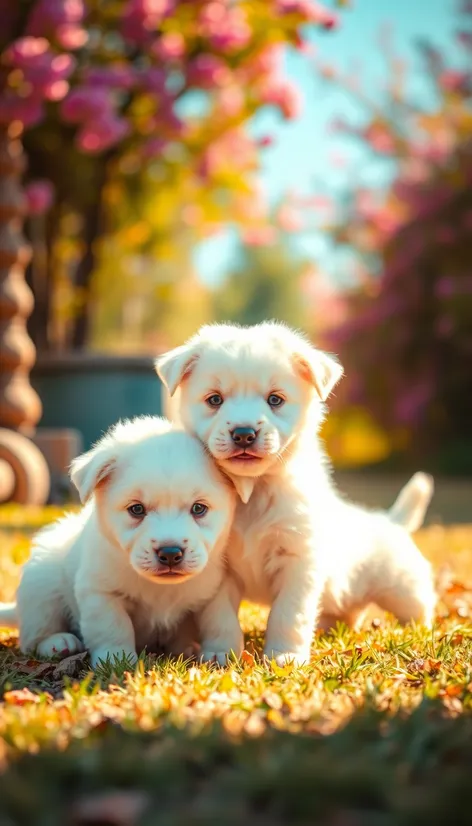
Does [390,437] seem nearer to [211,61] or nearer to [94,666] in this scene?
[211,61]

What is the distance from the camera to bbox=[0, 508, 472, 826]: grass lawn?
1797 mm

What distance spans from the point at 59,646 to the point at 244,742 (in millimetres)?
1509

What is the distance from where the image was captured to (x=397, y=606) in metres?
4.01

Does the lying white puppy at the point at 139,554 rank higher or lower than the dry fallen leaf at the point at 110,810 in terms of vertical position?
lower

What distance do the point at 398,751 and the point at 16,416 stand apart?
7229mm

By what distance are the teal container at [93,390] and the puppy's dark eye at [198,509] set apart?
7.11 m

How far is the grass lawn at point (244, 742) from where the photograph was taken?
5.90 feet

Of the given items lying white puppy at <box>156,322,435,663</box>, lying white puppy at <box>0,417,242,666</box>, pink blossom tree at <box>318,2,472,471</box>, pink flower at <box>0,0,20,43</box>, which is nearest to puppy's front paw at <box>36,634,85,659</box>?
lying white puppy at <box>0,417,242,666</box>

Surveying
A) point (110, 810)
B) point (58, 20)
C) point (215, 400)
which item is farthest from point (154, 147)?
point (110, 810)

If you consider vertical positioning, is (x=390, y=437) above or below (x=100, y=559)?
below

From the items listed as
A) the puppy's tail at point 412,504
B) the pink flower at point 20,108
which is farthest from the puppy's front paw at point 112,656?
the pink flower at point 20,108

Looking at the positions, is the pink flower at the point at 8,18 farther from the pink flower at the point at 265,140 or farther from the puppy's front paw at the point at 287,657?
the puppy's front paw at the point at 287,657

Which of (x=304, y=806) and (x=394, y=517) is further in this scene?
(x=394, y=517)

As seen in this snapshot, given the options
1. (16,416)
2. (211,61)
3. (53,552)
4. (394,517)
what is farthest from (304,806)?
(211,61)
